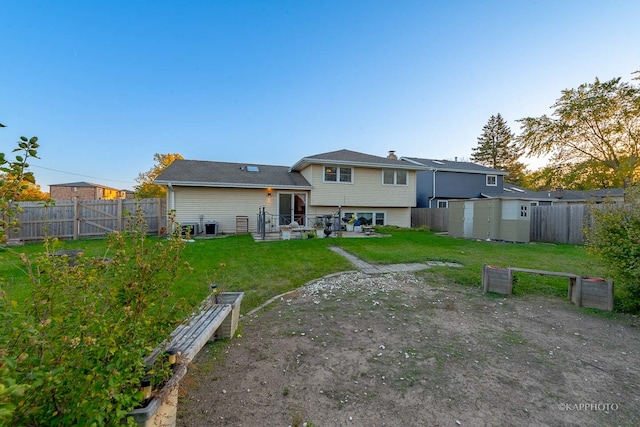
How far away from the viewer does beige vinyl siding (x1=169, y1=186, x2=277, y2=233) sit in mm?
13375

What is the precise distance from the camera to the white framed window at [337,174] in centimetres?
1527

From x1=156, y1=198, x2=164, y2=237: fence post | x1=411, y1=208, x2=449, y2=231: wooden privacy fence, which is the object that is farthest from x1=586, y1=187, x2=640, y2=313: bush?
x1=156, y1=198, x2=164, y2=237: fence post

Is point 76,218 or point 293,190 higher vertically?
Result: point 293,190

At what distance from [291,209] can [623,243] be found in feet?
42.3

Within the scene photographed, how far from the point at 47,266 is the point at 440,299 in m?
5.28

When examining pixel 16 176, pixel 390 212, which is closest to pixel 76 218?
pixel 16 176

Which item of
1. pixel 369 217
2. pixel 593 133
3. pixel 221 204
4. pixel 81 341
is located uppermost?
pixel 593 133

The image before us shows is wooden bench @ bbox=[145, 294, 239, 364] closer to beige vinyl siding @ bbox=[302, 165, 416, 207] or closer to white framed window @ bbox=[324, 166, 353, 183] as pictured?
beige vinyl siding @ bbox=[302, 165, 416, 207]

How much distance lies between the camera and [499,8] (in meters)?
9.65

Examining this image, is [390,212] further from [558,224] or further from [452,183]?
[558,224]

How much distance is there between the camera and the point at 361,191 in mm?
15852

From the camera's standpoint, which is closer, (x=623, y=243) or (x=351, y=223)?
(x=623, y=243)

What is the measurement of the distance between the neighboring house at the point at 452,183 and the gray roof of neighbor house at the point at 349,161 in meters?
5.74

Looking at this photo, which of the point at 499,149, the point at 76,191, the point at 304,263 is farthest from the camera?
the point at 499,149
